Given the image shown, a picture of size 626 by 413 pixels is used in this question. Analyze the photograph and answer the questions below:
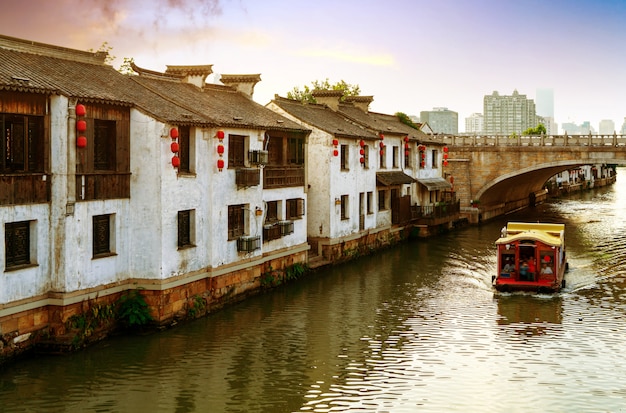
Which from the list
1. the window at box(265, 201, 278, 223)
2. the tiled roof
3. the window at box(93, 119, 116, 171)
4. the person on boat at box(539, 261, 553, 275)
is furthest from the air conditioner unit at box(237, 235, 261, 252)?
the person on boat at box(539, 261, 553, 275)

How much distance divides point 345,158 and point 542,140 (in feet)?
93.8

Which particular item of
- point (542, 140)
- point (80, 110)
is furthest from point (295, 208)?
A: point (542, 140)

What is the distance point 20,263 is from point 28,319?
5.37ft

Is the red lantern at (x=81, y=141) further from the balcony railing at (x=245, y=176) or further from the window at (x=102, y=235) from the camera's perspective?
the balcony railing at (x=245, y=176)

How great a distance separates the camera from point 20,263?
2092cm

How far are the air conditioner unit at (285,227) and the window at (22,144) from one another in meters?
13.8

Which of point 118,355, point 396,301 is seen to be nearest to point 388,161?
point 396,301

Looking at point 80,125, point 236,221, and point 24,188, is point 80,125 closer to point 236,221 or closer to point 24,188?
point 24,188

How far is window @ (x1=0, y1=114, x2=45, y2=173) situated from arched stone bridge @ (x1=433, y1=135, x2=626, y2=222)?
157 ft

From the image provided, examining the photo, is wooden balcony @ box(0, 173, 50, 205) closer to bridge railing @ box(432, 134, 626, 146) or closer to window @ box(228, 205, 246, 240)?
window @ box(228, 205, 246, 240)

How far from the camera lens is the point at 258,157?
1236 inches

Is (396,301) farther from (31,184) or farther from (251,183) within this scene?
(31,184)

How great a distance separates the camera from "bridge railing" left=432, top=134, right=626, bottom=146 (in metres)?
61.2

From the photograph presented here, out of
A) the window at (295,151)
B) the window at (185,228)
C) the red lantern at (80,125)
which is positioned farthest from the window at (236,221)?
the red lantern at (80,125)
